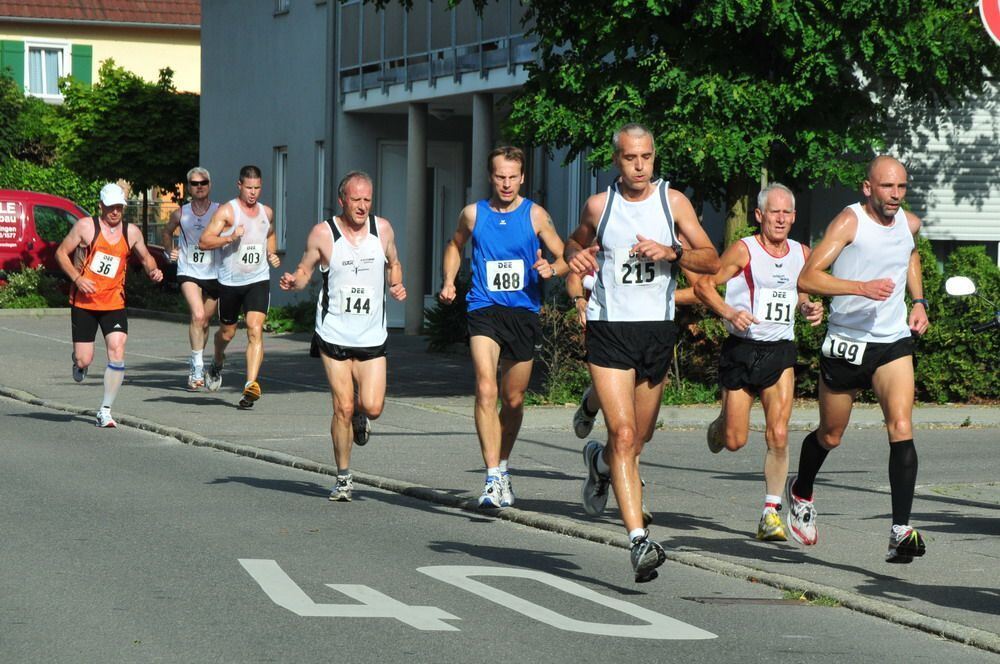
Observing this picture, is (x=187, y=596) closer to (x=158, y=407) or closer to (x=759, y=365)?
(x=759, y=365)

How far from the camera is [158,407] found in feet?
54.7

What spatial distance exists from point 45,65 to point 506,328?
56921 mm

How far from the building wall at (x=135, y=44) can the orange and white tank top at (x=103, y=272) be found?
1946 inches

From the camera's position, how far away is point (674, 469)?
12.7 metres

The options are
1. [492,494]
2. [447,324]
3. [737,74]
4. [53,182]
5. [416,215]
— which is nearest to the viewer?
[492,494]

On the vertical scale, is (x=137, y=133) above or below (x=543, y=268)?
above

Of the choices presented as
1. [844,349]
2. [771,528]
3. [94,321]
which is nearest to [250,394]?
[94,321]

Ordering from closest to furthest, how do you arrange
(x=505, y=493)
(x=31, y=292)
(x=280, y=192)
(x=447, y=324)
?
1. (x=505, y=493)
2. (x=447, y=324)
3. (x=31, y=292)
4. (x=280, y=192)

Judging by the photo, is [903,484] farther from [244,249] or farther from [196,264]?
[196,264]

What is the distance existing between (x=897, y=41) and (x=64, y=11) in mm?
51920

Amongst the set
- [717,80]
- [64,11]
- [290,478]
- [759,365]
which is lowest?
[290,478]

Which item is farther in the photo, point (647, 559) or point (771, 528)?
point (771, 528)

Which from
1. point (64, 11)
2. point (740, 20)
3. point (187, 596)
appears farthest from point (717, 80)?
point (64, 11)

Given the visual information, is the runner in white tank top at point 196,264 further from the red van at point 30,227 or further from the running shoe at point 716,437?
the red van at point 30,227
